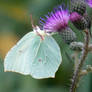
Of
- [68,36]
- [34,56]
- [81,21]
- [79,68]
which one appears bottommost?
[79,68]

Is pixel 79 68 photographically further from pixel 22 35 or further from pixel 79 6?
pixel 22 35

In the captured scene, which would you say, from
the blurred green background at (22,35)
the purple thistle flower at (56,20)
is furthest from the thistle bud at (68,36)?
the blurred green background at (22,35)

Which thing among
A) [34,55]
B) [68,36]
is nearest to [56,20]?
[68,36]

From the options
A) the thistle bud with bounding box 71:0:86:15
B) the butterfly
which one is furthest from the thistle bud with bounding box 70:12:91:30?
the butterfly

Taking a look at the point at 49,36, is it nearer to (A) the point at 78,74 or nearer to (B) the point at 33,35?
(B) the point at 33,35

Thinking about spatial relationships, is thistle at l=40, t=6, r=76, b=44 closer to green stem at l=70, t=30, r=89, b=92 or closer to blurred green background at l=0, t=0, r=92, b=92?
green stem at l=70, t=30, r=89, b=92
